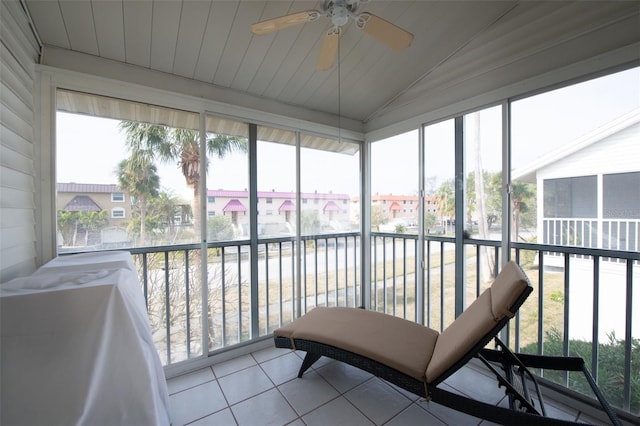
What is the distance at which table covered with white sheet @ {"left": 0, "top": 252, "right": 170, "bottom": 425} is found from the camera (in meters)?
0.97

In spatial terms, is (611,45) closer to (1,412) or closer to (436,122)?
(436,122)

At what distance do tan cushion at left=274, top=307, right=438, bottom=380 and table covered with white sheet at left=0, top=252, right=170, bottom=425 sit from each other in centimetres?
107

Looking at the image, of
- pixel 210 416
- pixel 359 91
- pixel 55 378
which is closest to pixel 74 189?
pixel 55 378

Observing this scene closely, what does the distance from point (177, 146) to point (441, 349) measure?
2.63m

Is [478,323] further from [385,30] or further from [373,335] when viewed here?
[385,30]

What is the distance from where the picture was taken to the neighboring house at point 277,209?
2.47 m

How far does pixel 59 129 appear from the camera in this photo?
1.84 m

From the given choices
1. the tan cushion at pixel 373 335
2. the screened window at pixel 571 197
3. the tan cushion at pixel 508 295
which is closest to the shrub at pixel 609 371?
the screened window at pixel 571 197

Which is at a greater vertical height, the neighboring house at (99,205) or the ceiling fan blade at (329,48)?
the ceiling fan blade at (329,48)

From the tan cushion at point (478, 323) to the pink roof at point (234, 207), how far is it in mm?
2045

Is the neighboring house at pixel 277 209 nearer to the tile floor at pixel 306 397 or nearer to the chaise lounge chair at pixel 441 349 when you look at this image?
the chaise lounge chair at pixel 441 349

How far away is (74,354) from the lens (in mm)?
1032

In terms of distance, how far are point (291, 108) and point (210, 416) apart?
2840 millimetres

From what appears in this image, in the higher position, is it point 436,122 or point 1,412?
point 436,122
